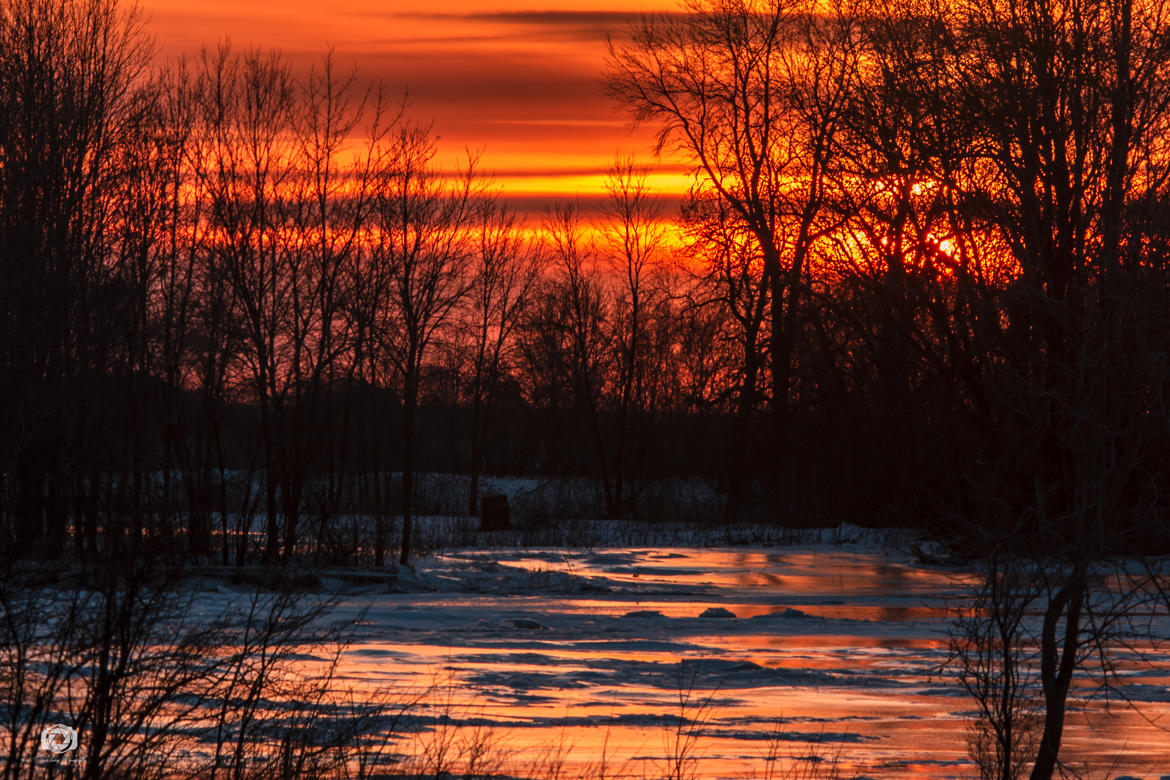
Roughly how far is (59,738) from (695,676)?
7121 millimetres

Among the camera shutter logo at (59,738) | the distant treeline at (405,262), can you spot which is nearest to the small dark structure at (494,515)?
the distant treeline at (405,262)

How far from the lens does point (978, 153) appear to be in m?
24.1

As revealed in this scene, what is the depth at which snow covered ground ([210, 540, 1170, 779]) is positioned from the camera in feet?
34.9

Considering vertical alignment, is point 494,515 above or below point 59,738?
above

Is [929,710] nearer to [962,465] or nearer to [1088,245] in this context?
[1088,245]

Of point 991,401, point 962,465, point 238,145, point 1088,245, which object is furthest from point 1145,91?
point 238,145

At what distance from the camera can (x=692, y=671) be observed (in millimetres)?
14484

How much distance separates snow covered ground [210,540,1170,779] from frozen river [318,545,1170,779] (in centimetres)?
3

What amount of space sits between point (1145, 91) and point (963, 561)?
10387 mm

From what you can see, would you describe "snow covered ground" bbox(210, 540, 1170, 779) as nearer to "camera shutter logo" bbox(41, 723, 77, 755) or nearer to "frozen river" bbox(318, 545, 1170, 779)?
"frozen river" bbox(318, 545, 1170, 779)

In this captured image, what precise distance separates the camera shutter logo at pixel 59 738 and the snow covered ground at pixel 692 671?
8.88ft

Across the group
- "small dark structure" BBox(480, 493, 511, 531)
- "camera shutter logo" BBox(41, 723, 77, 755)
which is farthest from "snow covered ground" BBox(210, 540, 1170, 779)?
"small dark structure" BBox(480, 493, 511, 531)

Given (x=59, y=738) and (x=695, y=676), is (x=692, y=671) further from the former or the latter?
(x=59, y=738)

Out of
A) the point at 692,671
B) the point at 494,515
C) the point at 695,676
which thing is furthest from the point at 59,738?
the point at 494,515
